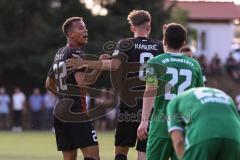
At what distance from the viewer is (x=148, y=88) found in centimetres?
860

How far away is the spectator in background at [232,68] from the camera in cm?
3919

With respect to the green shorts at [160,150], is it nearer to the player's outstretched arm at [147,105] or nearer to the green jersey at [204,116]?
the player's outstretched arm at [147,105]

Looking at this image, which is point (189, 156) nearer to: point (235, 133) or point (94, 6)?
point (235, 133)

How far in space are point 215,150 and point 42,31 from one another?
3264 centimetres

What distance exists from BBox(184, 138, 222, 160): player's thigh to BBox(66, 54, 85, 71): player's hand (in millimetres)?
3322

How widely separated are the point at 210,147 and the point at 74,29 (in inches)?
154

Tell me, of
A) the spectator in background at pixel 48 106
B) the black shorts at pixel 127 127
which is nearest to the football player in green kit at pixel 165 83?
the black shorts at pixel 127 127

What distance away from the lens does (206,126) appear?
6383 mm

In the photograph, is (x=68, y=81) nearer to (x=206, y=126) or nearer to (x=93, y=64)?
(x=93, y=64)

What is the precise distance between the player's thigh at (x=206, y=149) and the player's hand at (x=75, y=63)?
10.9ft

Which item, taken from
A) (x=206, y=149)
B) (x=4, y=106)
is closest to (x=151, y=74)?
(x=206, y=149)

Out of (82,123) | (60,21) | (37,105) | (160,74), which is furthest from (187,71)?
(60,21)

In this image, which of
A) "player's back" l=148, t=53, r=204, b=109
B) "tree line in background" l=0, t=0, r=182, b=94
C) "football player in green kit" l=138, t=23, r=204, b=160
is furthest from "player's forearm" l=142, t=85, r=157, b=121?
"tree line in background" l=0, t=0, r=182, b=94

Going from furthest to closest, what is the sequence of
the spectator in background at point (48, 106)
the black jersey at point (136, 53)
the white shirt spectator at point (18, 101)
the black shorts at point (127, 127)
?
the white shirt spectator at point (18, 101) → the spectator in background at point (48, 106) → the black shorts at point (127, 127) → the black jersey at point (136, 53)
